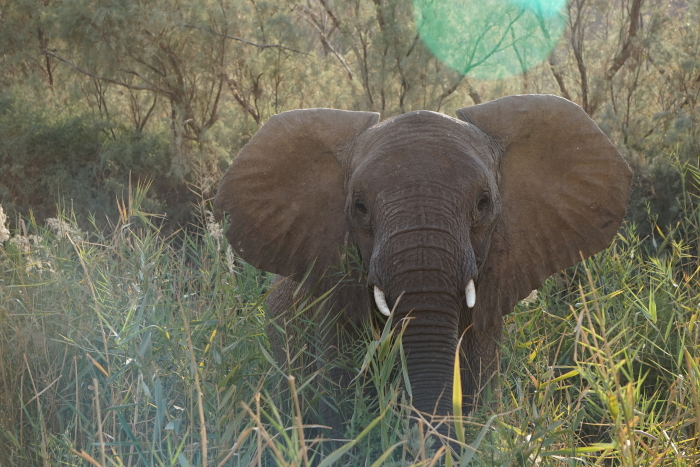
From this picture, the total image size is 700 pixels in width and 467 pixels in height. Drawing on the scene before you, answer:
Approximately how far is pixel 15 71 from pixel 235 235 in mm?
11264

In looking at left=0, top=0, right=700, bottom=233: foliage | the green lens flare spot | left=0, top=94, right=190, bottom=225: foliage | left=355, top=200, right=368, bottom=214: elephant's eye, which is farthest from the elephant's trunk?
left=0, top=94, right=190, bottom=225: foliage

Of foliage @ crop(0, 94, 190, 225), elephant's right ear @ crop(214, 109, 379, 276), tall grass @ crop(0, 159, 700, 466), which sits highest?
elephant's right ear @ crop(214, 109, 379, 276)

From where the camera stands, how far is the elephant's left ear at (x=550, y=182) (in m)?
3.83

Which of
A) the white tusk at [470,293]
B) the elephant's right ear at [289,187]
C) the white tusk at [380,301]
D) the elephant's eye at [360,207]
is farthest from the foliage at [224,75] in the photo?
the white tusk at [380,301]

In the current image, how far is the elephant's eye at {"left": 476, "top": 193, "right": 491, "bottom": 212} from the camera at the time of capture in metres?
3.46

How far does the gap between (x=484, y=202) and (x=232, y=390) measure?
5.16 ft

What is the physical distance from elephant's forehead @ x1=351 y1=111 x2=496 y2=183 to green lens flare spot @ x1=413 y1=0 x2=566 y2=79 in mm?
6751

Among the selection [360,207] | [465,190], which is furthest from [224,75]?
[465,190]

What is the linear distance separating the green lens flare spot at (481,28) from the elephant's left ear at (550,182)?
6.40 metres

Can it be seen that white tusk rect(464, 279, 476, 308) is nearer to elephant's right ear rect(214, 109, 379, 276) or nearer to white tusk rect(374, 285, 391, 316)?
white tusk rect(374, 285, 391, 316)

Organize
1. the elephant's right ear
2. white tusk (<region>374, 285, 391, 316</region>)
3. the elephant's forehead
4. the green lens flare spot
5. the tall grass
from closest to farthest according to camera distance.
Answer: the tall grass < white tusk (<region>374, 285, 391, 316</region>) < the elephant's forehead < the elephant's right ear < the green lens flare spot

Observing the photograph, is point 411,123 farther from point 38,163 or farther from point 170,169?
point 38,163

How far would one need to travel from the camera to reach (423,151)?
339cm

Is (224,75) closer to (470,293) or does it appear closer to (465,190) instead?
(465,190)
